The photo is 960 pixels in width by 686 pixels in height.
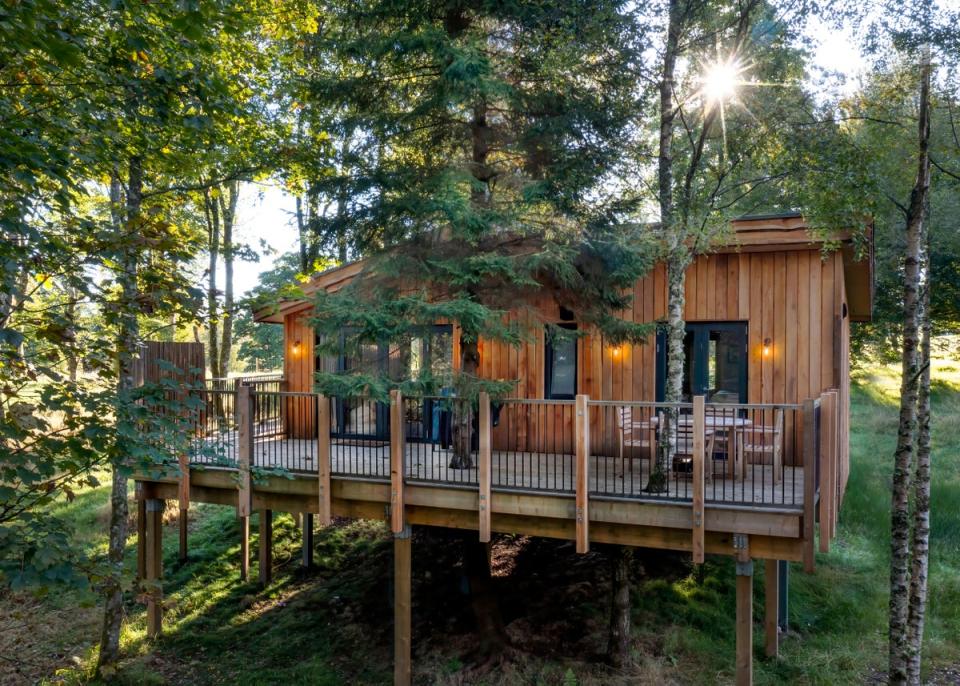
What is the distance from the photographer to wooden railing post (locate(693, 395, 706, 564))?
5629 millimetres

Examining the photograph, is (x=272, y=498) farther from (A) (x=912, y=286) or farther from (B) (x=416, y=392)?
(A) (x=912, y=286)

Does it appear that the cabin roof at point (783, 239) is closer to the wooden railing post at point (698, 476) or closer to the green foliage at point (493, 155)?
the green foliage at point (493, 155)

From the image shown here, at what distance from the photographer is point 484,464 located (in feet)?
21.0

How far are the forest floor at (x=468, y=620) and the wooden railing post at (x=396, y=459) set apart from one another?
229 centimetres

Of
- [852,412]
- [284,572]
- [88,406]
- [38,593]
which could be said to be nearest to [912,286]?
[88,406]

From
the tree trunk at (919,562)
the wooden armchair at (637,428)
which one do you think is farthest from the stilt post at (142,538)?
the tree trunk at (919,562)

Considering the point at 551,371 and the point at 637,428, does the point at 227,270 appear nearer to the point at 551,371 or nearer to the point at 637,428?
the point at 551,371

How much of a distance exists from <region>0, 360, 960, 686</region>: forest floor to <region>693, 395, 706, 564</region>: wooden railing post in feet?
7.86

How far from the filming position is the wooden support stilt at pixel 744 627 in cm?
582

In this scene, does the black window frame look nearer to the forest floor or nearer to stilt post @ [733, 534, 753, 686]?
the forest floor

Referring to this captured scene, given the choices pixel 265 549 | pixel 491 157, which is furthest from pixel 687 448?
pixel 265 549

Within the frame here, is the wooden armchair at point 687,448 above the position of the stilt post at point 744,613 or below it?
above

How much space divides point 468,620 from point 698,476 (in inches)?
186

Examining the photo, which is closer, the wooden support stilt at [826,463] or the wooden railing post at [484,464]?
the wooden support stilt at [826,463]
